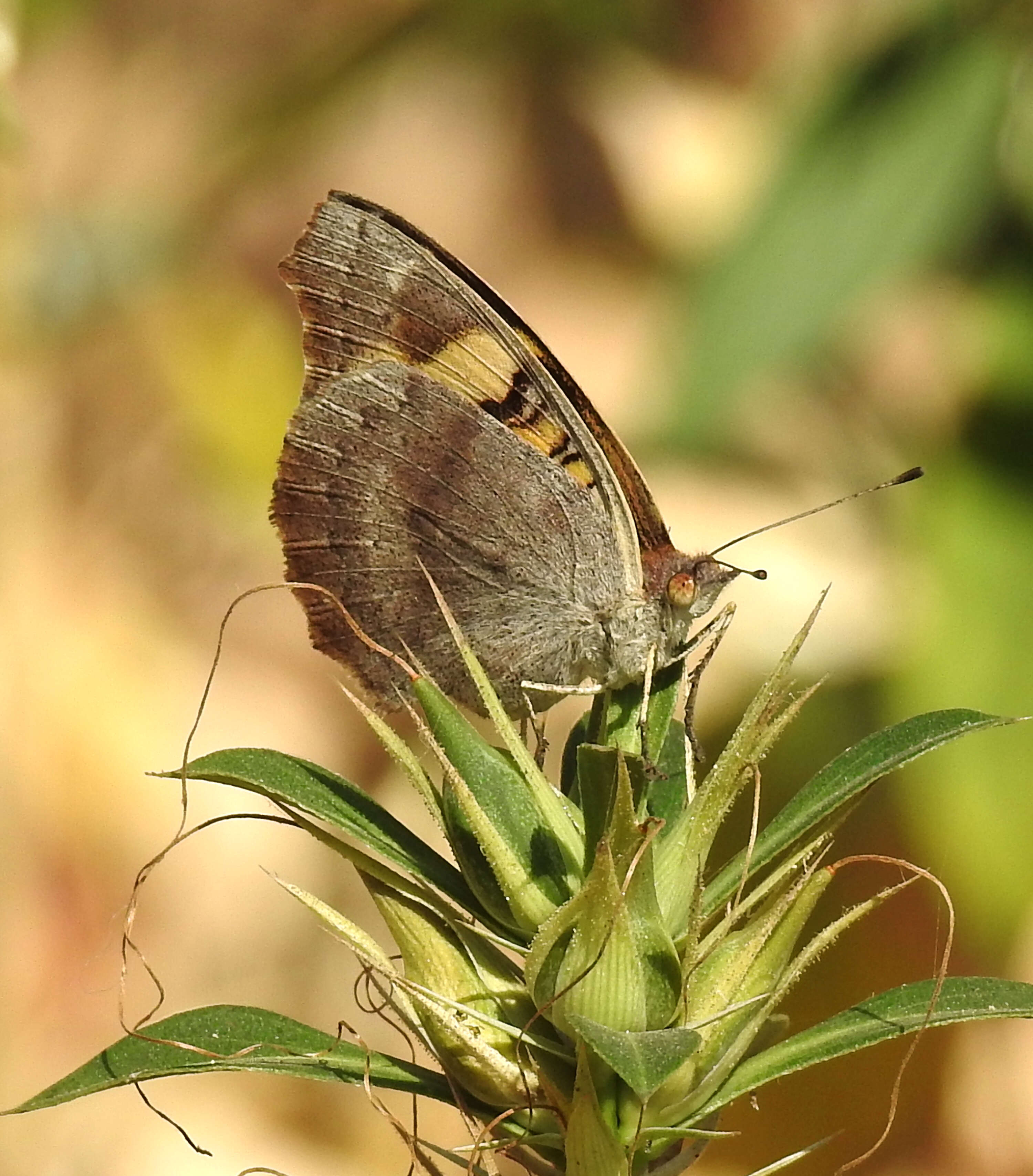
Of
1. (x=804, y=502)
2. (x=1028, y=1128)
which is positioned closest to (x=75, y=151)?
(x=804, y=502)

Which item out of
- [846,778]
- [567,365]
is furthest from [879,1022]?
[567,365]

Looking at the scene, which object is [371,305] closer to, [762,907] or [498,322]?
[498,322]

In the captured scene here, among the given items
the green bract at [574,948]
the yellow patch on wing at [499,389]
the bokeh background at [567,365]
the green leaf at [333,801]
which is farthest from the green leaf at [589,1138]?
the bokeh background at [567,365]

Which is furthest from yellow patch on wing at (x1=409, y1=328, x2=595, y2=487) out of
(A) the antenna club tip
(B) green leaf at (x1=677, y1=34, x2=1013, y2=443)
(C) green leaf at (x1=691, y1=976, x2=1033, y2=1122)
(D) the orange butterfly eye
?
(B) green leaf at (x1=677, y1=34, x2=1013, y2=443)

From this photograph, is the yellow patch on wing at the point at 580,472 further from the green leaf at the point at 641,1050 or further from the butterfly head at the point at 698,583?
the green leaf at the point at 641,1050

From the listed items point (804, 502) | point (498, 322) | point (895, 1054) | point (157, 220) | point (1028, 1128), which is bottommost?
point (1028, 1128)

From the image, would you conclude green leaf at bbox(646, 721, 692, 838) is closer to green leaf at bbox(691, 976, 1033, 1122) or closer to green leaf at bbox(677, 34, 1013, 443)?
green leaf at bbox(691, 976, 1033, 1122)
